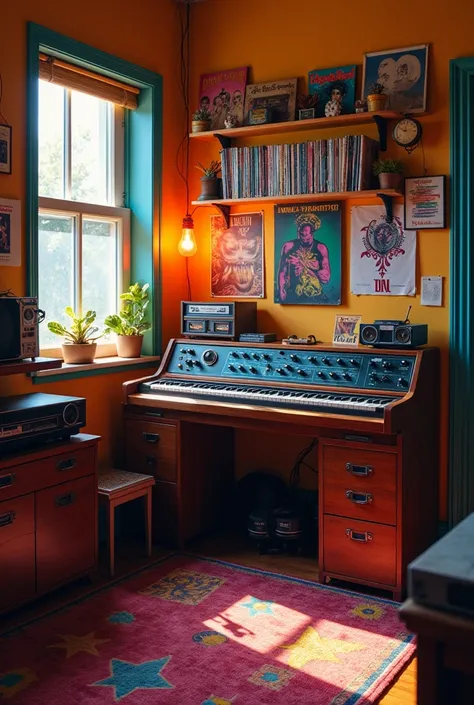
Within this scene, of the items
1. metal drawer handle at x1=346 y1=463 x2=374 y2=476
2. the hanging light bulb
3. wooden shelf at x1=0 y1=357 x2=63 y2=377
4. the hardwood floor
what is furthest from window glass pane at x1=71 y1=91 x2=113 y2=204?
metal drawer handle at x1=346 y1=463 x2=374 y2=476

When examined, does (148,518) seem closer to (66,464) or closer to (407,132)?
(66,464)

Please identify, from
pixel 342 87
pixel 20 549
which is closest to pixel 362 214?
pixel 342 87

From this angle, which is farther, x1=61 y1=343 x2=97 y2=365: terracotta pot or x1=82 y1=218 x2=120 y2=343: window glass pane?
x1=82 y1=218 x2=120 y2=343: window glass pane

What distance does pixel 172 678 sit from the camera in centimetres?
266

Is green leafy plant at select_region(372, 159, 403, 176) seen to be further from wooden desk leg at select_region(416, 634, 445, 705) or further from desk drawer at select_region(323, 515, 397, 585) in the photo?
wooden desk leg at select_region(416, 634, 445, 705)

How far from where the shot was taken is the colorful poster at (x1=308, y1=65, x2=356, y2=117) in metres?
4.01

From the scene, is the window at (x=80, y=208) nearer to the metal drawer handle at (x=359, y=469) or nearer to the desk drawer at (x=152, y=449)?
the desk drawer at (x=152, y=449)

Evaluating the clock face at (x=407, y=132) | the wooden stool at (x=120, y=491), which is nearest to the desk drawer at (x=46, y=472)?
the wooden stool at (x=120, y=491)

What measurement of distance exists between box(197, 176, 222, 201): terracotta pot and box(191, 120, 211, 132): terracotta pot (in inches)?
10.5

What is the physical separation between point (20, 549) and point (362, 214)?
7.81ft

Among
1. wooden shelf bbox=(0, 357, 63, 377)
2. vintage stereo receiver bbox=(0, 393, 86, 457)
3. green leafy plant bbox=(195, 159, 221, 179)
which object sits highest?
green leafy plant bbox=(195, 159, 221, 179)

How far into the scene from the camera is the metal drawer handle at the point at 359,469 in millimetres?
3363

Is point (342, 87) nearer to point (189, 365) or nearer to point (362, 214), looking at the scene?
point (362, 214)

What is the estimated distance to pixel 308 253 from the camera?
14.0 ft
